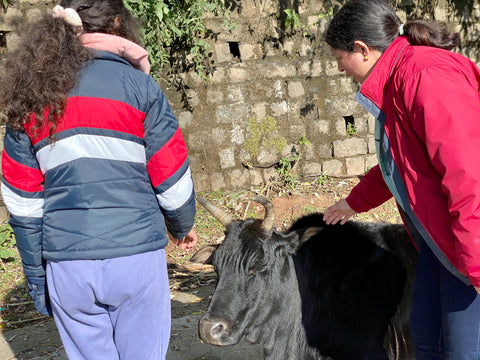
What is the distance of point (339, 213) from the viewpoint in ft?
10.9

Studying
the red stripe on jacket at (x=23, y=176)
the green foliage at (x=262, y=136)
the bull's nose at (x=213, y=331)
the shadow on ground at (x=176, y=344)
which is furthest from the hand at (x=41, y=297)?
the green foliage at (x=262, y=136)

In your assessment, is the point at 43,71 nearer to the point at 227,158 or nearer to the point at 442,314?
the point at 442,314

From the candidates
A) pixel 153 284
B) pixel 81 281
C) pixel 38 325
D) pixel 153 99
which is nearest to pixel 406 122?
pixel 153 99

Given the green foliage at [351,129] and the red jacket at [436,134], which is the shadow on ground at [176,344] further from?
the green foliage at [351,129]

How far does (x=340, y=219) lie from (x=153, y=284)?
152cm

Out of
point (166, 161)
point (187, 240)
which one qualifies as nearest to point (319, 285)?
point (187, 240)

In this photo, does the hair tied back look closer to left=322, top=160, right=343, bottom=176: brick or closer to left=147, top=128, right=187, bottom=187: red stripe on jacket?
left=147, top=128, right=187, bottom=187: red stripe on jacket

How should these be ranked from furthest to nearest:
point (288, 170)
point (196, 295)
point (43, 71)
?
point (288, 170)
point (196, 295)
point (43, 71)

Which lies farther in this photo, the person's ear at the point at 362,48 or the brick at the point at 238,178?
the brick at the point at 238,178

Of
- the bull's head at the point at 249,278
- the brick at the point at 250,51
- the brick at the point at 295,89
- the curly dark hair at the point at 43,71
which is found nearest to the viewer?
the curly dark hair at the point at 43,71

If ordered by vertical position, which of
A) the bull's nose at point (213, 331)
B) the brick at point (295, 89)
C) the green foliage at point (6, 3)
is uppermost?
the green foliage at point (6, 3)

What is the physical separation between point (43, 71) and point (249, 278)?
1.58m

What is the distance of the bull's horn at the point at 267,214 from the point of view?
304 cm

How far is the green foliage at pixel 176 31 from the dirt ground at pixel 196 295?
1.76m
